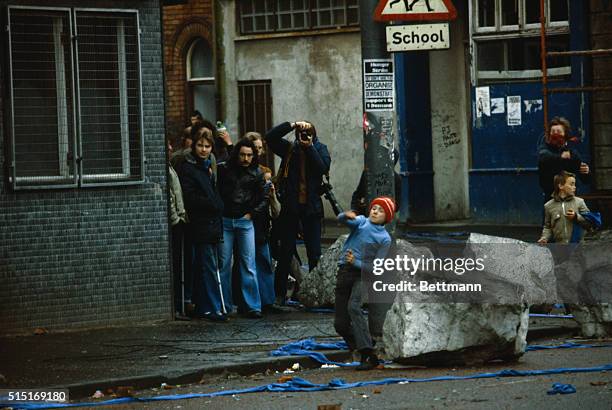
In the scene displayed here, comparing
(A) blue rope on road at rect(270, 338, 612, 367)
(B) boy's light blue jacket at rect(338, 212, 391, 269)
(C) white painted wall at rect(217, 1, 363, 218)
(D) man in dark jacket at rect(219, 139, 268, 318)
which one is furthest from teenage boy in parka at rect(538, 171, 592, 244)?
(C) white painted wall at rect(217, 1, 363, 218)

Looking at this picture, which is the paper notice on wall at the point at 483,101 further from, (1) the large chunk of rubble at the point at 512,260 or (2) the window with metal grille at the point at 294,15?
(1) the large chunk of rubble at the point at 512,260

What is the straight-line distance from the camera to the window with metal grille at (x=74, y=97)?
42.5 feet

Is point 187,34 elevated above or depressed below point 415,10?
above

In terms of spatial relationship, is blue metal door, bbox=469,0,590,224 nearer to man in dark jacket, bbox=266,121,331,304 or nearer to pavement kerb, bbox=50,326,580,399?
man in dark jacket, bbox=266,121,331,304

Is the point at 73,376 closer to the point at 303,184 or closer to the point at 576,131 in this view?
the point at 303,184

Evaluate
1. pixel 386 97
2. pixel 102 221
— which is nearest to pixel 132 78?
pixel 102 221

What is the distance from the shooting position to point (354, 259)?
1137 centimetres

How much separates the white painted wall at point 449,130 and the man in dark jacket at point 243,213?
10417mm

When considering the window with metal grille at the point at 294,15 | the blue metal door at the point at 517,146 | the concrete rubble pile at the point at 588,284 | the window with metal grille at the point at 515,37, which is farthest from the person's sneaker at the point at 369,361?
the window with metal grille at the point at 294,15

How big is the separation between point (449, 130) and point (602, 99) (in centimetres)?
369

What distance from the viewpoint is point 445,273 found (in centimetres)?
1101

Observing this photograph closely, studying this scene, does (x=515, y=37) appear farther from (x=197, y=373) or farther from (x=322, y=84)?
(x=197, y=373)

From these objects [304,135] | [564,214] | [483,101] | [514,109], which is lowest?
[564,214]

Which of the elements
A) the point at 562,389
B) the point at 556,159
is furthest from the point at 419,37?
the point at 556,159
